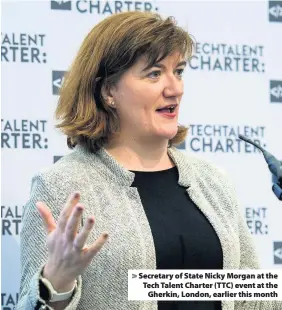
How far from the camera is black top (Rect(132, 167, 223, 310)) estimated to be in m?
1.30

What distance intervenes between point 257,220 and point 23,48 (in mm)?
868

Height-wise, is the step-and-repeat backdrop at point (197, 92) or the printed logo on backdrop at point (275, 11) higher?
the printed logo on backdrop at point (275, 11)

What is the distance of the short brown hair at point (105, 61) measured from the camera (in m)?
1.37

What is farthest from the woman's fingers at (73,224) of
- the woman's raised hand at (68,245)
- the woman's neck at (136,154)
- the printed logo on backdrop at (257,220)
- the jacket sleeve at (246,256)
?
the printed logo on backdrop at (257,220)

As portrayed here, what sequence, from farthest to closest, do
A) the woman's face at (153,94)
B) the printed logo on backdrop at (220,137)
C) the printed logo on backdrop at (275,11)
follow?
the printed logo on backdrop at (275,11) < the printed logo on backdrop at (220,137) < the woman's face at (153,94)

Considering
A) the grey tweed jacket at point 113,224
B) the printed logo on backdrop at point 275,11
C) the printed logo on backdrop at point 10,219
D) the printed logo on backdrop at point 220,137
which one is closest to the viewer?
the grey tweed jacket at point 113,224

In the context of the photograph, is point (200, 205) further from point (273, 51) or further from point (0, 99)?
point (273, 51)

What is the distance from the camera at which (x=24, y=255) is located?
1278mm

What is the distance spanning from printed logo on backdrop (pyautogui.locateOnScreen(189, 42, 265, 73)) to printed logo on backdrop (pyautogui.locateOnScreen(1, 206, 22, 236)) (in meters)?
0.69

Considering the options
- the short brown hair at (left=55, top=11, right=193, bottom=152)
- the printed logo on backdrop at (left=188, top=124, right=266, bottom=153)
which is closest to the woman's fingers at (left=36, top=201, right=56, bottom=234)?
the short brown hair at (left=55, top=11, right=193, bottom=152)

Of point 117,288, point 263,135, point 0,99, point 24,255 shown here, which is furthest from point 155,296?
point 263,135

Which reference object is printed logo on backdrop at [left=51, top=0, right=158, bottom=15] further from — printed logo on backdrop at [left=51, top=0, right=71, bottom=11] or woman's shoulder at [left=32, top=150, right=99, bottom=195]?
woman's shoulder at [left=32, top=150, right=99, bottom=195]

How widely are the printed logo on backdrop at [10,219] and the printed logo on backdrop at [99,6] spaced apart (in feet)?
1.93

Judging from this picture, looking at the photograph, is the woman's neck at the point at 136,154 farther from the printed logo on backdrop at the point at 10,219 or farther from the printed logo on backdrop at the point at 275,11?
the printed logo on backdrop at the point at 275,11
